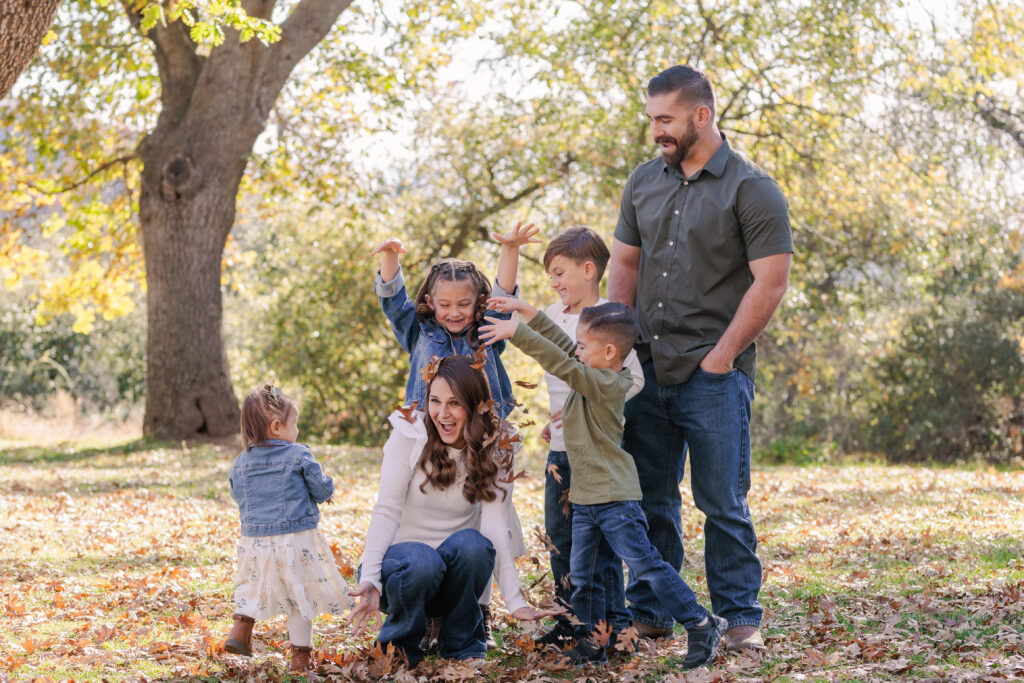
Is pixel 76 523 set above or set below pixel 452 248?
below

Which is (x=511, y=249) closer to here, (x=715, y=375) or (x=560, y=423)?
(x=560, y=423)

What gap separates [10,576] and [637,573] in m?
4.09

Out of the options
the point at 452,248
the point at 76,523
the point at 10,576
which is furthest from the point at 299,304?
the point at 10,576

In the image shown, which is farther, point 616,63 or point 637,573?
point 616,63

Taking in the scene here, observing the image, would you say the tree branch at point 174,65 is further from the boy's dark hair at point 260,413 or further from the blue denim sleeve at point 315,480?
the blue denim sleeve at point 315,480

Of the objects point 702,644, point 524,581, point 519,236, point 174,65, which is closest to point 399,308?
point 519,236

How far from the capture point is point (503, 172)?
17953 millimetres

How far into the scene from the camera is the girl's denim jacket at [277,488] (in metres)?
4.38

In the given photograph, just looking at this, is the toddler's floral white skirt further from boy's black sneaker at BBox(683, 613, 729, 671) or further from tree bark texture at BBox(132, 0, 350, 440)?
tree bark texture at BBox(132, 0, 350, 440)

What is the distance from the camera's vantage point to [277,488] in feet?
14.4

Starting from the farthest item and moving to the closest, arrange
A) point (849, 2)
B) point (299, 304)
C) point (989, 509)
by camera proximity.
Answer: point (299, 304), point (849, 2), point (989, 509)

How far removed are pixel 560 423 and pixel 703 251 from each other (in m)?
0.99

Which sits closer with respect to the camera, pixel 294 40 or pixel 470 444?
pixel 470 444

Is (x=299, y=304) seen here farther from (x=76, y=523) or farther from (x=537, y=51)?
(x=76, y=523)
